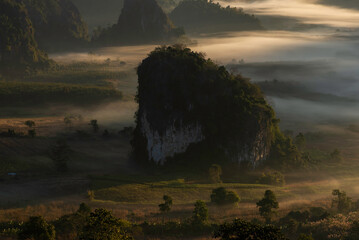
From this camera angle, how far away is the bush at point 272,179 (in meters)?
76.2

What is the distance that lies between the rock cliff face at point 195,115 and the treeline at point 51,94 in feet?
289

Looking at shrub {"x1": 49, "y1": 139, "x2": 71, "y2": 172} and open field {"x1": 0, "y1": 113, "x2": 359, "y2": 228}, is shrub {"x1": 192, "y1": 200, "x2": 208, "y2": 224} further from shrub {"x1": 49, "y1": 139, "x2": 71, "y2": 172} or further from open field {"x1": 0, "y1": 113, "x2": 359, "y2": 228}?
shrub {"x1": 49, "y1": 139, "x2": 71, "y2": 172}

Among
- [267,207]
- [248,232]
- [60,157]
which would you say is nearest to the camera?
[248,232]

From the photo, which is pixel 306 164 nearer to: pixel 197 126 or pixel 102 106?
pixel 197 126

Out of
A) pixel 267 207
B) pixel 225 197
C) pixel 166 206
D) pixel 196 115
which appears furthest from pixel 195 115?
pixel 267 207

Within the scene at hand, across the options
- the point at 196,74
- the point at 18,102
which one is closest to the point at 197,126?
the point at 196,74

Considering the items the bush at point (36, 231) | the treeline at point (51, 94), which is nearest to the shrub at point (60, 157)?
the bush at point (36, 231)

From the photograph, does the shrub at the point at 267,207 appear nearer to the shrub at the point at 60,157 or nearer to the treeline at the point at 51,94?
the shrub at the point at 60,157

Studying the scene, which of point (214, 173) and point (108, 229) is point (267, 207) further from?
point (108, 229)

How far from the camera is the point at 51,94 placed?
166125 mm

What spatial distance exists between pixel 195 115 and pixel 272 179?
19.2 meters

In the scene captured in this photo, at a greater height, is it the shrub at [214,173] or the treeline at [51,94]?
the treeline at [51,94]

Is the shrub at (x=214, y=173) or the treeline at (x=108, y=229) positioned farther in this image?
the shrub at (x=214, y=173)

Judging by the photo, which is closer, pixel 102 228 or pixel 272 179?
pixel 102 228
